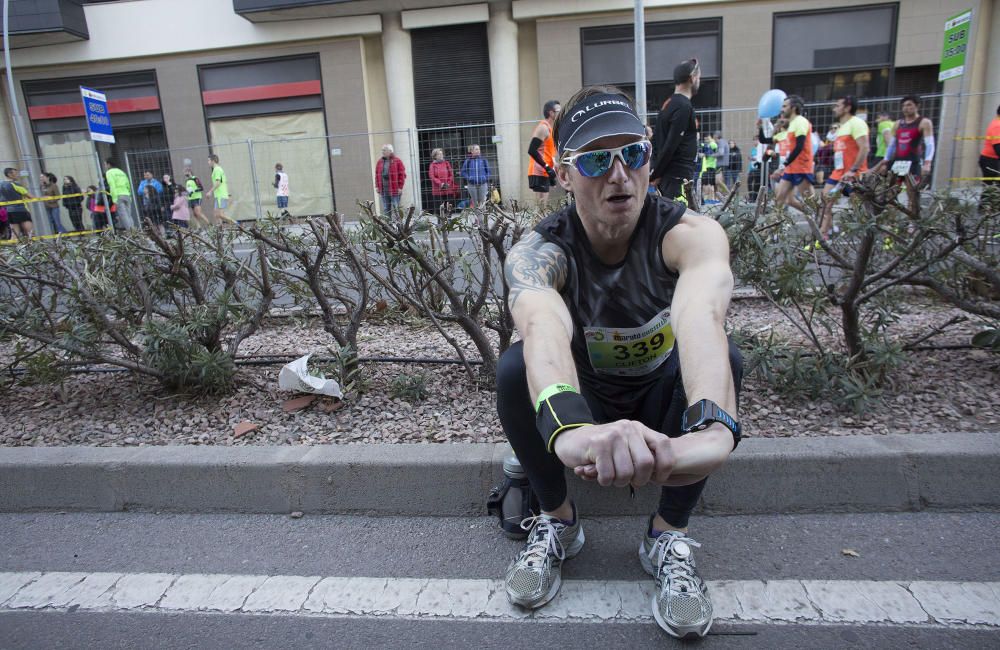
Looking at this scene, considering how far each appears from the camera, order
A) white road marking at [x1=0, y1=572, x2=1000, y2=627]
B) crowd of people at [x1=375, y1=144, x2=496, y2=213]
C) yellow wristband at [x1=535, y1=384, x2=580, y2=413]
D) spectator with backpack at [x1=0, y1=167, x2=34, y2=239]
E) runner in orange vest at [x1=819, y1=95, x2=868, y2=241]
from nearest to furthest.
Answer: yellow wristband at [x1=535, y1=384, x2=580, y2=413]
white road marking at [x1=0, y1=572, x2=1000, y2=627]
runner in orange vest at [x1=819, y1=95, x2=868, y2=241]
crowd of people at [x1=375, y1=144, x2=496, y2=213]
spectator with backpack at [x1=0, y1=167, x2=34, y2=239]

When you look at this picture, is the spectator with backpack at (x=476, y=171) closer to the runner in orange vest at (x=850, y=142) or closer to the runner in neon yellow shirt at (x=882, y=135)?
the runner in orange vest at (x=850, y=142)

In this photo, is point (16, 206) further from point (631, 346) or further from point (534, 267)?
point (631, 346)

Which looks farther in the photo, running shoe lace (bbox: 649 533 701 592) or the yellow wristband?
running shoe lace (bbox: 649 533 701 592)

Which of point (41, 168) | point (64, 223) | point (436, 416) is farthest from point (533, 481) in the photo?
point (41, 168)

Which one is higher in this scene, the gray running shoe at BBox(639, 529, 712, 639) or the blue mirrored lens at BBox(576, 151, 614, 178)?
the blue mirrored lens at BBox(576, 151, 614, 178)

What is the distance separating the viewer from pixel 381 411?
11.7 ft

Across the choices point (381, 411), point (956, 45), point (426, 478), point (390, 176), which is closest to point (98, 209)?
point (390, 176)

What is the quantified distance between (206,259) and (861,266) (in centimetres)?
391

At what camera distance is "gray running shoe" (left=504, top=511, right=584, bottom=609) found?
2.23 metres

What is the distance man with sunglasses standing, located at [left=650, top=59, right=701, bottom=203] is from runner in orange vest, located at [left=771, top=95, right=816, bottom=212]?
2.73 m

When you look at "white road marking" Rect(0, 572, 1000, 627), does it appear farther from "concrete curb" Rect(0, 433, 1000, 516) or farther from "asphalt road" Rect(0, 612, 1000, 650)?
"concrete curb" Rect(0, 433, 1000, 516)

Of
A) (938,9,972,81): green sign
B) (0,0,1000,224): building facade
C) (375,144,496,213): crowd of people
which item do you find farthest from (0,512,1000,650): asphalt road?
(0,0,1000,224): building facade

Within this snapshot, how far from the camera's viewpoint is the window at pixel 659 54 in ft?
54.7

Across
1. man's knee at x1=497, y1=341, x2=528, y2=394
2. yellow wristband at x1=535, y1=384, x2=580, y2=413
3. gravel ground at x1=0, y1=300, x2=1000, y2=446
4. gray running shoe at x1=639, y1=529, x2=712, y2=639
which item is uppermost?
yellow wristband at x1=535, y1=384, x2=580, y2=413
